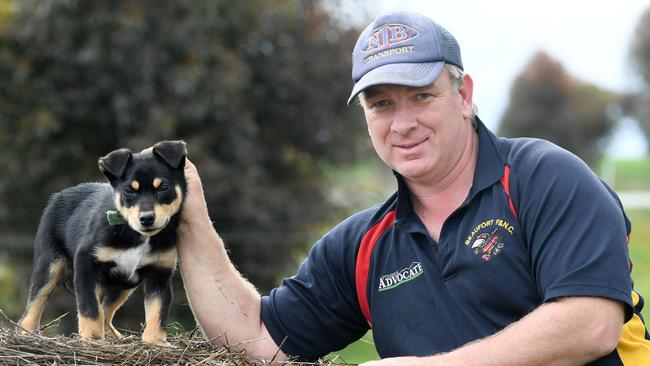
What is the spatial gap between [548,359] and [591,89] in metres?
42.5

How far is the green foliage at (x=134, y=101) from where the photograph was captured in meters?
11.1

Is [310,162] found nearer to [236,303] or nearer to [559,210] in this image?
[236,303]

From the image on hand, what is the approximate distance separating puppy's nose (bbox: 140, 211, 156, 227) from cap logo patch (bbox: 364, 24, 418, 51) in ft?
3.79

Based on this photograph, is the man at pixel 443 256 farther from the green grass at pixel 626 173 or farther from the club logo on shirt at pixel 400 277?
the green grass at pixel 626 173

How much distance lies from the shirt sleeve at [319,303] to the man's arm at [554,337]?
1.03m

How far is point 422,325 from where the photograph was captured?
13.6 ft

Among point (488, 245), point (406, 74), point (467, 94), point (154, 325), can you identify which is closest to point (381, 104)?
point (406, 74)

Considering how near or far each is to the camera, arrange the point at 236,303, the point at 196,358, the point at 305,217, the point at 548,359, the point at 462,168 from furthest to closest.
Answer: the point at 305,217 → the point at 236,303 → the point at 462,168 → the point at 196,358 → the point at 548,359

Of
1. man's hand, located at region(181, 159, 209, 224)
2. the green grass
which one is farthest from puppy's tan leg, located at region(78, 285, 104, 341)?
the green grass

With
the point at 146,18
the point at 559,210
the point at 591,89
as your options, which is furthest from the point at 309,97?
the point at 591,89

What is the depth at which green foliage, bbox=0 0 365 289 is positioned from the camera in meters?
11.1

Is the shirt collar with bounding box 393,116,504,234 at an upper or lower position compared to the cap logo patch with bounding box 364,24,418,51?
lower

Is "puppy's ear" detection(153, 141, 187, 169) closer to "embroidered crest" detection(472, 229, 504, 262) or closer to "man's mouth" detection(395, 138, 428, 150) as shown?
"man's mouth" detection(395, 138, 428, 150)

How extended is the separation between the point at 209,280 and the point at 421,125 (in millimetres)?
1172
